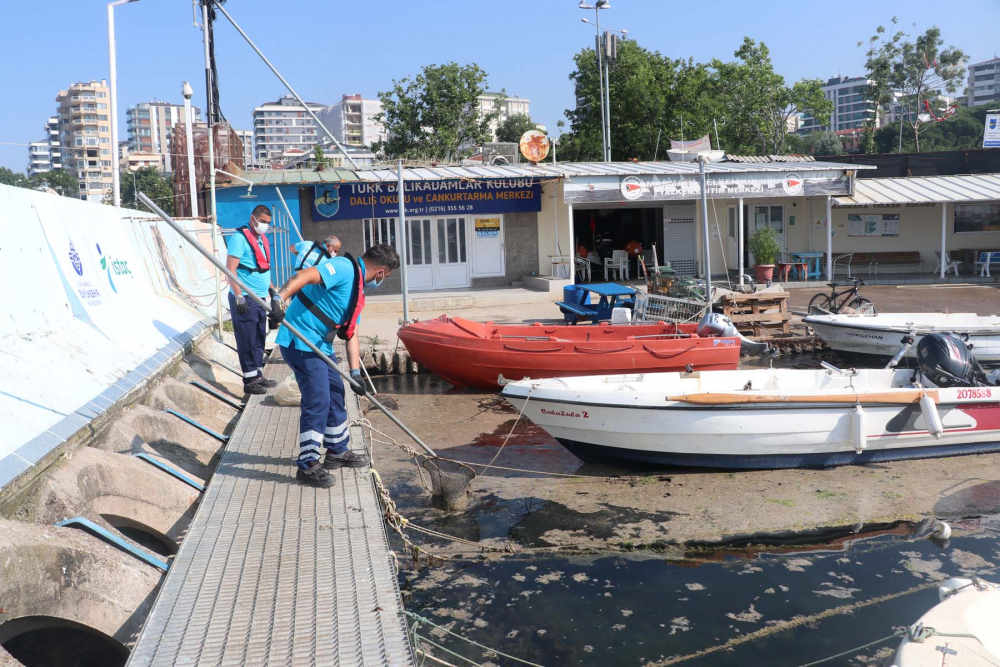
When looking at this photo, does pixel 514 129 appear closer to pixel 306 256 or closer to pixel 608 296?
pixel 608 296

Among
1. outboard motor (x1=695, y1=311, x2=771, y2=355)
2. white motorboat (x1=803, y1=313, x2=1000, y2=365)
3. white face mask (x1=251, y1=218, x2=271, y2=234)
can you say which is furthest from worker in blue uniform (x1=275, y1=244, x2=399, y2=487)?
white motorboat (x1=803, y1=313, x2=1000, y2=365)

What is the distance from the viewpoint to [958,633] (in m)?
3.67

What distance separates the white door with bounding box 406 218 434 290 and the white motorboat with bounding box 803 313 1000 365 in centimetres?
1084

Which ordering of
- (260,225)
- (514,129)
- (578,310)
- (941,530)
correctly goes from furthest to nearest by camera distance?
(514,129) < (578,310) < (260,225) < (941,530)

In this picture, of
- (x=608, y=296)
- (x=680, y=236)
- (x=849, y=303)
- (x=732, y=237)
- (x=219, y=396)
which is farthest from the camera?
(x=680, y=236)

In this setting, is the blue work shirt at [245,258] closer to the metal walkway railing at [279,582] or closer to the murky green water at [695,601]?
the metal walkway railing at [279,582]

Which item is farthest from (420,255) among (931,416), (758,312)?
(931,416)

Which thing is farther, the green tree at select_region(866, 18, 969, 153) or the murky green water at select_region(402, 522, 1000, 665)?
the green tree at select_region(866, 18, 969, 153)

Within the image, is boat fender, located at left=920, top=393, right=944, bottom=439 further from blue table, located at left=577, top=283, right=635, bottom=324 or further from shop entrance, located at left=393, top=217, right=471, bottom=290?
shop entrance, located at left=393, top=217, right=471, bottom=290

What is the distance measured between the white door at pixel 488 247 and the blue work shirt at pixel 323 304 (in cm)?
1664

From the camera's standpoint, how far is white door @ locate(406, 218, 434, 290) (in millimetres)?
21812

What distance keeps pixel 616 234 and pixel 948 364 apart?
60.7 ft

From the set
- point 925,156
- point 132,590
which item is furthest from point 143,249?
point 925,156

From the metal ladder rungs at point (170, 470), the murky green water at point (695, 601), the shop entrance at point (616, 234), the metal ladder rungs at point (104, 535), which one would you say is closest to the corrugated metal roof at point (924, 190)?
the shop entrance at point (616, 234)
